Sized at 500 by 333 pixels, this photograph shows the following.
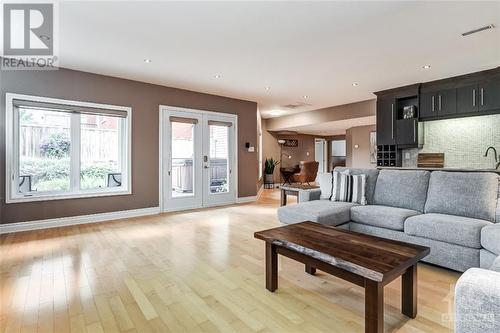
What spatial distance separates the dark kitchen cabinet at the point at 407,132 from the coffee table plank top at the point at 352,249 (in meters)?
4.15

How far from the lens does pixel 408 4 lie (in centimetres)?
252

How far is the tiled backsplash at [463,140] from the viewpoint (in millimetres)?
4605

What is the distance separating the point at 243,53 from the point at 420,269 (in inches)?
131

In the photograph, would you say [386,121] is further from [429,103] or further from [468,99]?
Result: [468,99]

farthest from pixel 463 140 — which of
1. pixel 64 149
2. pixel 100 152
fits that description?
pixel 64 149

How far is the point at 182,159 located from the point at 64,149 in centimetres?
205

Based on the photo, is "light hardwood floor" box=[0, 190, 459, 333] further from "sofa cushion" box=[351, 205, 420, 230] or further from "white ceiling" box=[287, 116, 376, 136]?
"white ceiling" box=[287, 116, 376, 136]

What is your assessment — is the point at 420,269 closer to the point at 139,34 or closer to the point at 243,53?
the point at 243,53

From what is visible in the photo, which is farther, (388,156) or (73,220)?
(388,156)

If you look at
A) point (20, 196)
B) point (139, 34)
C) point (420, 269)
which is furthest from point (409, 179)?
point (20, 196)

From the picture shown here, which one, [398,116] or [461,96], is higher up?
[461,96]

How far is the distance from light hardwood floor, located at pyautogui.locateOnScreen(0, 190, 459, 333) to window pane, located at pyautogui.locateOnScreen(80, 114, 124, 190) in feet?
4.63

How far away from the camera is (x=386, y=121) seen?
573 centimetres

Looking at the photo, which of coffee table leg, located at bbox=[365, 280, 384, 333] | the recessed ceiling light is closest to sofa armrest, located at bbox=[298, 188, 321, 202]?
coffee table leg, located at bbox=[365, 280, 384, 333]
